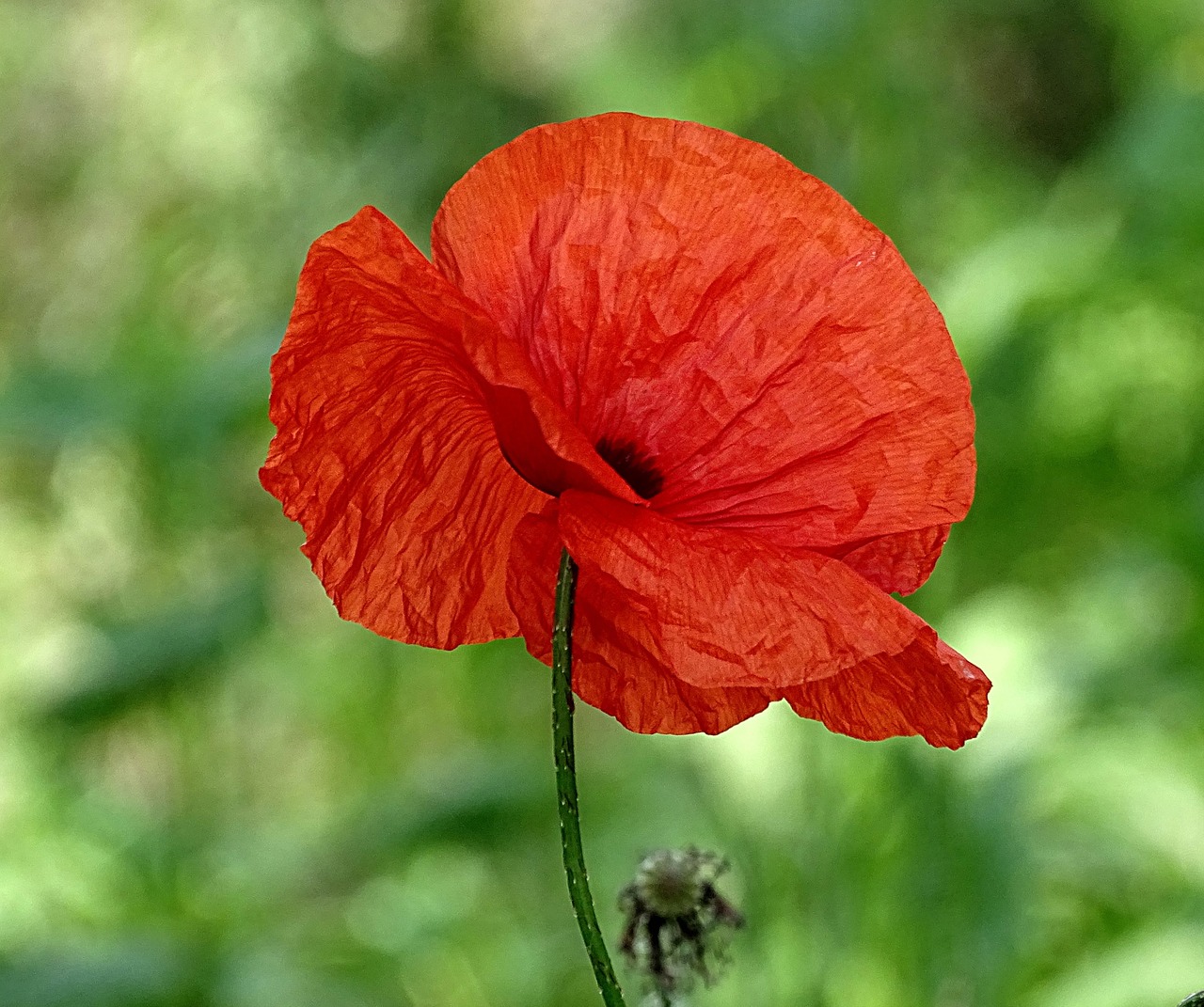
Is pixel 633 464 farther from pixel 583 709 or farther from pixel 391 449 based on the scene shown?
pixel 583 709

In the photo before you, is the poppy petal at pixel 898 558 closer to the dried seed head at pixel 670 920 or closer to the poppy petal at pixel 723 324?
the poppy petal at pixel 723 324

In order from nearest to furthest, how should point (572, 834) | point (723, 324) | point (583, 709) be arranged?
point (572, 834) → point (723, 324) → point (583, 709)

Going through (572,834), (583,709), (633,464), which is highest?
(583,709)

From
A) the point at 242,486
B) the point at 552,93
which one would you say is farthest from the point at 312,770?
the point at 552,93

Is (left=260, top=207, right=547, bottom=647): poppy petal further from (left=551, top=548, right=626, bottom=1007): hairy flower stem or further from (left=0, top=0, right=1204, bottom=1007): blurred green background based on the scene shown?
(left=0, top=0, right=1204, bottom=1007): blurred green background

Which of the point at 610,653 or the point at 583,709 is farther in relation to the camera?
the point at 583,709

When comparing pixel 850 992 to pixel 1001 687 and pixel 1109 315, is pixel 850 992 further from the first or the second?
pixel 1109 315

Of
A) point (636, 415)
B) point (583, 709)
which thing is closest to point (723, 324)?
point (636, 415)
